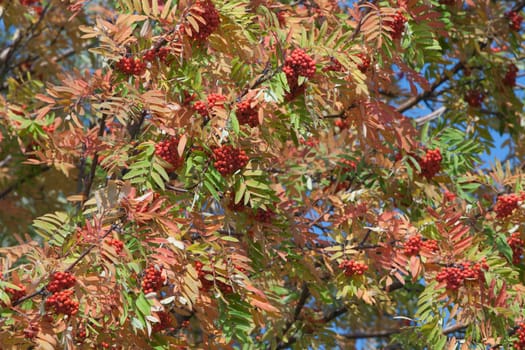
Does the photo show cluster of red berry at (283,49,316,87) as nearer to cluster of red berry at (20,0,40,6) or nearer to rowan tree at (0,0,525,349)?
rowan tree at (0,0,525,349)

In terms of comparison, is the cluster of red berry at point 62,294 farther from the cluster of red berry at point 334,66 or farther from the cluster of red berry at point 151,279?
the cluster of red berry at point 334,66

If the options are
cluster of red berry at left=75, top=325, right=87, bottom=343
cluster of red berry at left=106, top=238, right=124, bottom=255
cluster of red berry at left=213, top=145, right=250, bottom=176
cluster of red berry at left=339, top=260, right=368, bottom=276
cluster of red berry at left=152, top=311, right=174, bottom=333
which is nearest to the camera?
cluster of red berry at left=106, top=238, right=124, bottom=255

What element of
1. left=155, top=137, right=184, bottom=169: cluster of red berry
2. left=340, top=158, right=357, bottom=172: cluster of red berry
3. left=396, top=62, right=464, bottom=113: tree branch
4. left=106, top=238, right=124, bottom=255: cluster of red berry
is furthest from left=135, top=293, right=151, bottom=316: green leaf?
left=396, top=62, right=464, bottom=113: tree branch

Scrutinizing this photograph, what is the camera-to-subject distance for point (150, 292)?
3.53 metres

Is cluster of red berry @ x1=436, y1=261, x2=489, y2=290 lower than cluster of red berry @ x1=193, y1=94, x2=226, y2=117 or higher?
lower

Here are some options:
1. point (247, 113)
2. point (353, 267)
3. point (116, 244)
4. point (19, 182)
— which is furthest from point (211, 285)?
point (19, 182)

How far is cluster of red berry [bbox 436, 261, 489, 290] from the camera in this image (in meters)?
4.15

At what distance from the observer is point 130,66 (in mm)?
4109

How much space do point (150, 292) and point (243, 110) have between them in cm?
97

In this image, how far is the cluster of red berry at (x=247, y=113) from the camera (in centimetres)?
388

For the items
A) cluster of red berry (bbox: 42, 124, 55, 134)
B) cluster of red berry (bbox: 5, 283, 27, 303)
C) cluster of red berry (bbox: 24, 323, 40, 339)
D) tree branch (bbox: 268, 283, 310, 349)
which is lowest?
tree branch (bbox: 268, 283, 310, 349)

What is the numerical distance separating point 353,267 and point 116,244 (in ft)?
5.08

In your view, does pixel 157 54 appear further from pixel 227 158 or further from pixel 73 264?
pixel 73 264

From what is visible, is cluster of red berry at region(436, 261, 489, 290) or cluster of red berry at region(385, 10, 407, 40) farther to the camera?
cluster of red berry at region(385, 10, 407, 40)
